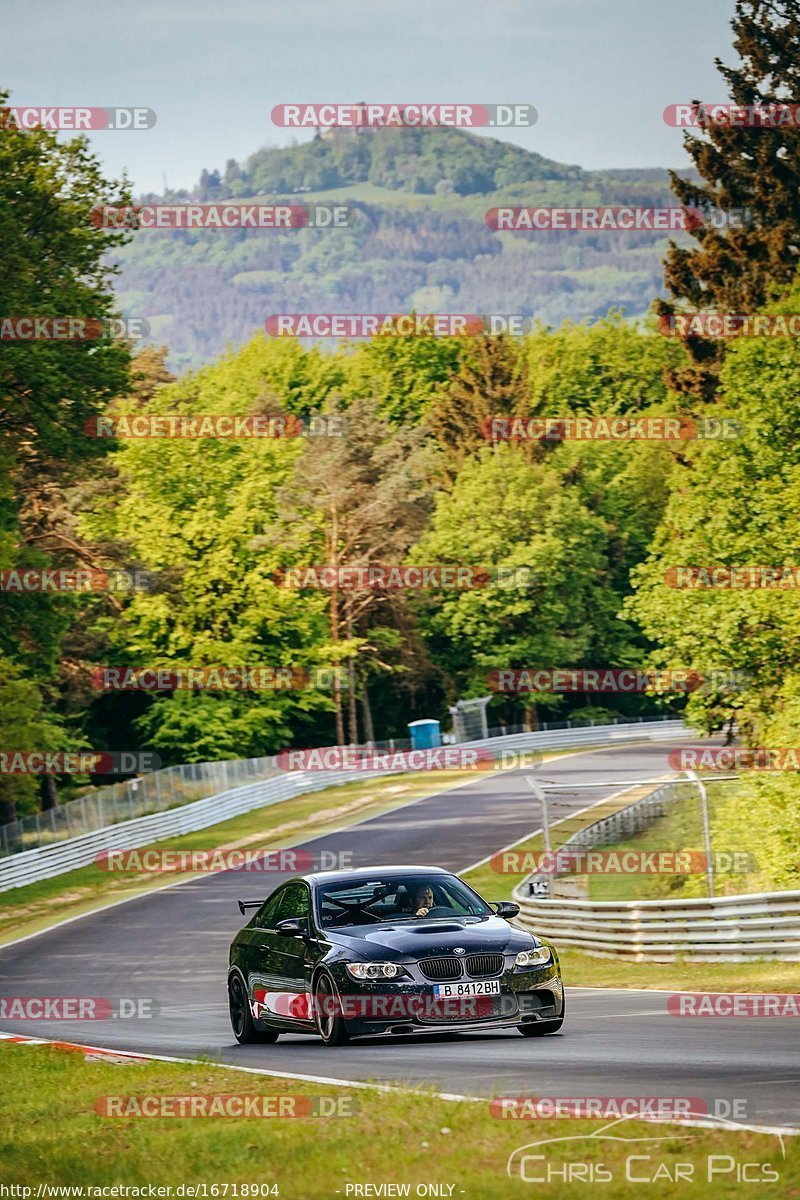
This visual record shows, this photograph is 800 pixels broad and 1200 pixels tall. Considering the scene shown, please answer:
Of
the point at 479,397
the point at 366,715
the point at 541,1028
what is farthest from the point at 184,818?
the point at 479,397

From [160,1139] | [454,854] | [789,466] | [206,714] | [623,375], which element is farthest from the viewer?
[623,375]

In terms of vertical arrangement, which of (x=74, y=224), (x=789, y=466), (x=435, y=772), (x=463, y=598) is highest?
(x=74, y=224)

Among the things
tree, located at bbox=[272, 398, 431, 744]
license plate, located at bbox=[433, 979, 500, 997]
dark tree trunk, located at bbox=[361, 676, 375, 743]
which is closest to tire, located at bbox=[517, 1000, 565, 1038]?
license plate, located at bbox=[433, 979, 500, 997]

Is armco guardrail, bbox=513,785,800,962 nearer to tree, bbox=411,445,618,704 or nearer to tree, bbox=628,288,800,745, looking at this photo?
tree, bbox=628,288,800,745

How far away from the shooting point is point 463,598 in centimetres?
8438

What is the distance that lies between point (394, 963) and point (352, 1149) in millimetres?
4676

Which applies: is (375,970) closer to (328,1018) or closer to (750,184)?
(328,1018)

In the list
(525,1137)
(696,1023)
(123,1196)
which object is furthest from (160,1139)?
(696,1023)

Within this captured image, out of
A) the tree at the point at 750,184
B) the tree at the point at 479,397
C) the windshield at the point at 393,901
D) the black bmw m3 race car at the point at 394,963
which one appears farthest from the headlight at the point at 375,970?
the tree at the point at 479,397

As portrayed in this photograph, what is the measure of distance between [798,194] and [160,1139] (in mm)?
49270

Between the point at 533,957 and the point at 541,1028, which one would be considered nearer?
the point at 533,957

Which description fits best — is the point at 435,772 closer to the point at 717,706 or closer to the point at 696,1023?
the point at 717,706

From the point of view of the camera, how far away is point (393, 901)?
562 inches

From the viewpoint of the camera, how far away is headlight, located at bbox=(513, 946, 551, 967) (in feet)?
43.2
